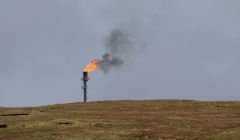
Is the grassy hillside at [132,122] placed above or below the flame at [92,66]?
below

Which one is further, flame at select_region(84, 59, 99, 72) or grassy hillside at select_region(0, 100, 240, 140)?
flame at select_region(84, 59, 99, 72)

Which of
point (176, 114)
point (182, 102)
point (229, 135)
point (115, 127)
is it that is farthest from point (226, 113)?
point (229, 135)

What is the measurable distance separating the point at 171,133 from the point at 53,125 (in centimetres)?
1467

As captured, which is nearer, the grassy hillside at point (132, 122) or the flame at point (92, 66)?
the grassy hillside at point (132, 122)

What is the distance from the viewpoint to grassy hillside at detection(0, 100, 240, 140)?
55031mm

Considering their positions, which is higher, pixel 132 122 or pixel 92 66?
pixel 92 66

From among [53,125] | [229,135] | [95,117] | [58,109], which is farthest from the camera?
[58,109]

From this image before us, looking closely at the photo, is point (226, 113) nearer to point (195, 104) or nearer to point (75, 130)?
point (195, 104)

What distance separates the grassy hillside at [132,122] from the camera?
181ft

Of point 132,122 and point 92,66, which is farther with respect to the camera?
point 92,66

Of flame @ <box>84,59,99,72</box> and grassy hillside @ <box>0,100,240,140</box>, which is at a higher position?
flame @ <box>84,59,99,72</box>

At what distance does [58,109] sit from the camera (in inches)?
3526

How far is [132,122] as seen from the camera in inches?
2613

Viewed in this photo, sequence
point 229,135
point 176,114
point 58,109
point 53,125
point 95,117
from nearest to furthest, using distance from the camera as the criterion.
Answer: point 229,135, point 53,125, point 95,117, point 176,114, point 58,109
